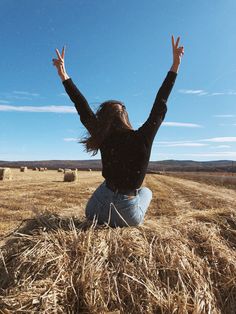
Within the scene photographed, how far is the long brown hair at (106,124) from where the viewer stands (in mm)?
3996

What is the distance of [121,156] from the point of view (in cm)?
392

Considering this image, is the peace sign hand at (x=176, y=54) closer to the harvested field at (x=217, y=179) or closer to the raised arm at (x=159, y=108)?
the raised arm at (x=159, y=108)

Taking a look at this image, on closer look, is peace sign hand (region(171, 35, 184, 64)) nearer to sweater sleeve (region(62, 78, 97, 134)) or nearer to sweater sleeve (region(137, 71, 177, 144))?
sweater sleeve (region(137, 71, 177, 144))

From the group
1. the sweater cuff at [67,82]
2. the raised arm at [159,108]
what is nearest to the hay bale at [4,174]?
the sweater cuff at [67,82]

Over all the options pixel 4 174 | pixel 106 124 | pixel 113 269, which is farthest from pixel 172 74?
pixel 4 174

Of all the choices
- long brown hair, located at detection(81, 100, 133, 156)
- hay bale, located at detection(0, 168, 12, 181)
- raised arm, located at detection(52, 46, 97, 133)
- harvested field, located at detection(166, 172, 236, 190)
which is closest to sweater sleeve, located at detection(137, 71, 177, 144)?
long brown hair, located at detection(81, 100, 133, 156)

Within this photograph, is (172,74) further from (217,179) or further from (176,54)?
(217,179)

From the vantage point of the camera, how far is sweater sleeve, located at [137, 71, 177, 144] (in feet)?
12.8

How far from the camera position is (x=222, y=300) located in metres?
3.27

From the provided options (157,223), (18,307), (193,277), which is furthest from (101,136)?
(18,307)

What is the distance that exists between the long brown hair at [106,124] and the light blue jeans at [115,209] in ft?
1.60

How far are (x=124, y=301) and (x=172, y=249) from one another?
68 centimetres

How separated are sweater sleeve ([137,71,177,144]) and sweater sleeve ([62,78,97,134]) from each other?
1.85 feet

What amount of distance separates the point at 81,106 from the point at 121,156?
77 centimetres
